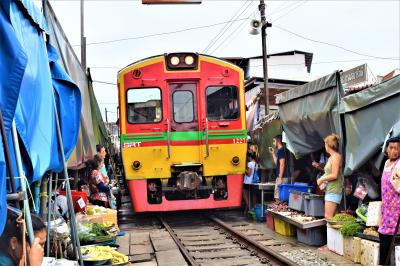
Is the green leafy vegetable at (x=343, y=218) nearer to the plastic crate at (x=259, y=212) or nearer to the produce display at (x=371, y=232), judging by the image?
the produce display at (x=371, y=232)

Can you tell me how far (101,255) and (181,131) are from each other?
496cm

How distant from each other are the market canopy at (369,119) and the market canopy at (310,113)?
0.45 metres

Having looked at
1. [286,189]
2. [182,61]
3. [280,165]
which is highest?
[182,61]

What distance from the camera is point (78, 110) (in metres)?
5.00

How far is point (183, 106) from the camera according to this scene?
33.0ft

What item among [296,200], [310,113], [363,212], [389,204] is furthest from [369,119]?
[296,200]


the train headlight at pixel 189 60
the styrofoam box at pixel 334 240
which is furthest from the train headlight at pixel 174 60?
the styrofoam box at pixel 334 240

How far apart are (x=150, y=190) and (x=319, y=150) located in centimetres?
358

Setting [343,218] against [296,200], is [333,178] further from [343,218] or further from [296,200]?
[296,200]

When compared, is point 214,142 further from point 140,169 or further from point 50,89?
point 50,89

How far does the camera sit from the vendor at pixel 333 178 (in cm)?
683

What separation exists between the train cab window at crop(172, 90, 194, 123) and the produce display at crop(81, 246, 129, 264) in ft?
15.6

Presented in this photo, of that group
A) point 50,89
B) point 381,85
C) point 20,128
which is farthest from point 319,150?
point 20,128

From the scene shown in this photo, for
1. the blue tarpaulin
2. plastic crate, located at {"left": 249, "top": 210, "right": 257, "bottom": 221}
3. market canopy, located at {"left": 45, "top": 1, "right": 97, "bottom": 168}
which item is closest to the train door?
plastic crate, located at {"left": 249, "top": 210, "right": 257, "bottom": 221}
